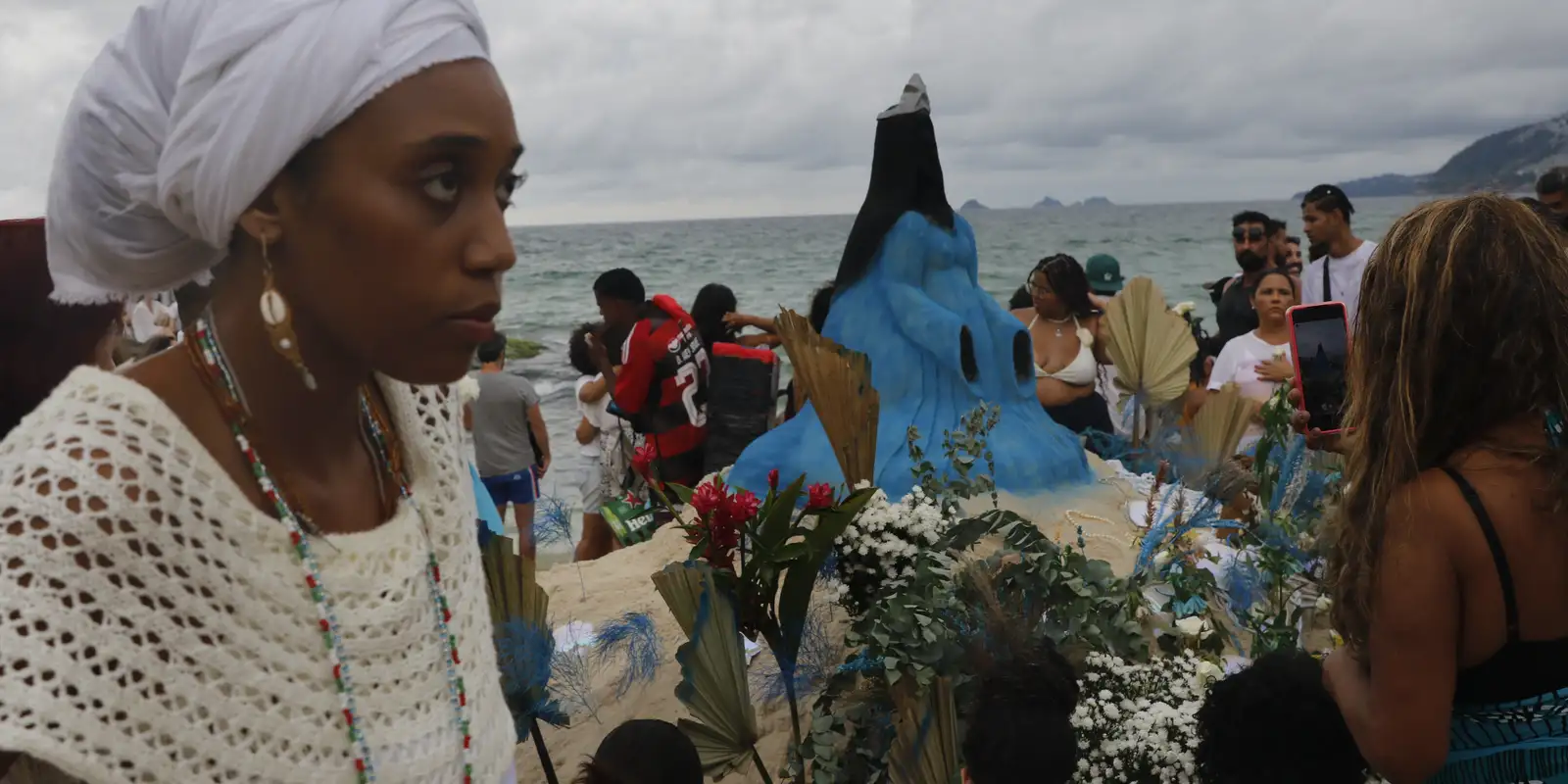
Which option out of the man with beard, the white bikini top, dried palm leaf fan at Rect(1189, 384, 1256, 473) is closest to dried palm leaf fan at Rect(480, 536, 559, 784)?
dried palm leaf fan at Rect(1189, 384, 1256, 473)

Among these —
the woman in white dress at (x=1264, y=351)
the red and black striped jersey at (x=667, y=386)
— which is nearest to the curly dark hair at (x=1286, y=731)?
the woman in white dress at (x=1264, y=351)

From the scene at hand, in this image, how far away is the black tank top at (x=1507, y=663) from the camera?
1532 millimetres

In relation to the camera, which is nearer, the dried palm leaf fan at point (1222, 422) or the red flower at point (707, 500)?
the red flower at point (707, 500)

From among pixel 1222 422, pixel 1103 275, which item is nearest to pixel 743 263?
pixel 1103 275

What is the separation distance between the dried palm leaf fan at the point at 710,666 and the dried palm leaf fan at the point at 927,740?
34 cm

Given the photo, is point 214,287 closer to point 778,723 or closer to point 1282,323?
point 778,723

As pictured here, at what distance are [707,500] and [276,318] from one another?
148 cm

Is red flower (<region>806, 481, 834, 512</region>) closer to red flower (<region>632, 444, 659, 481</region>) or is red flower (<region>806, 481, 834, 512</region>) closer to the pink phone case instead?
the pink phone case

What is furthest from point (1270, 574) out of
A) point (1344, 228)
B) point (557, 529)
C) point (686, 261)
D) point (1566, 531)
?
point (686, 261)

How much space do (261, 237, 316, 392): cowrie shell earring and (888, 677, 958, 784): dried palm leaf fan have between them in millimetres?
1603

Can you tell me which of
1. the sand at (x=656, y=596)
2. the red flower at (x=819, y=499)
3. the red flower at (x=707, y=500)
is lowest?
the sand at (x=656, y=596)

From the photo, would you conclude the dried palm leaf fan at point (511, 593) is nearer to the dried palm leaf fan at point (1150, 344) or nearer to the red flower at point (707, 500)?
the red flower at point (707, 500)

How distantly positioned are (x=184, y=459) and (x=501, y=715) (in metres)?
0.50

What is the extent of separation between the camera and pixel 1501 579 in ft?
5.02
